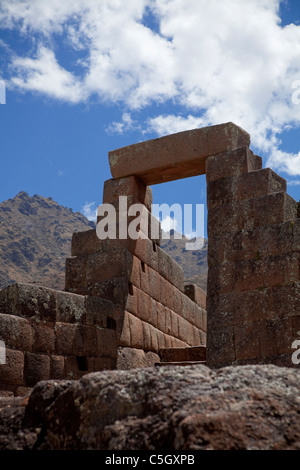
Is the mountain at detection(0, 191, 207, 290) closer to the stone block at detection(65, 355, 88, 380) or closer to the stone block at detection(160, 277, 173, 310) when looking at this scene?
the stone block at detection(160, 277, 173, 310)

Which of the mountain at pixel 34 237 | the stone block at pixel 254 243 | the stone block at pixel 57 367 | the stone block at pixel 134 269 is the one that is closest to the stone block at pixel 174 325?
the stone block at pixel 134 269

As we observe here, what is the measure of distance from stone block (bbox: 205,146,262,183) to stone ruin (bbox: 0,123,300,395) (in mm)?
17

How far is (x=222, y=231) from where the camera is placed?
8.43 meters

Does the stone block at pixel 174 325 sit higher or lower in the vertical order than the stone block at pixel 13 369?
higher

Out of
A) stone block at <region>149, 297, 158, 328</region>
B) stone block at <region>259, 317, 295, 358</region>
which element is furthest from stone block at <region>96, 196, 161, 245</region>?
stone block at <region>259, 317, 295, 358</region>

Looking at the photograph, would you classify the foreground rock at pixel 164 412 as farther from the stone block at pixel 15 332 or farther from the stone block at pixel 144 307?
the stone block at pixel 144 307

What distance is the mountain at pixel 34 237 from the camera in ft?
258

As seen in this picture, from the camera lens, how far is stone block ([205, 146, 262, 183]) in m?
8.69

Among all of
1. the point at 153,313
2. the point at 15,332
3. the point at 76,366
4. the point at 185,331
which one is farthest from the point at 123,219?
the point at 185,331

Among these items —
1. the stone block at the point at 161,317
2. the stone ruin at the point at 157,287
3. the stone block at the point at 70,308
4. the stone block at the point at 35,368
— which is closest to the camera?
the stone block at the point at 35,368

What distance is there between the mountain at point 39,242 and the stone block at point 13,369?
61547 mm

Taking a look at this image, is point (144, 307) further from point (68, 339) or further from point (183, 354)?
point (68, 339)

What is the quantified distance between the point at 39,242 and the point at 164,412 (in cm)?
9362
